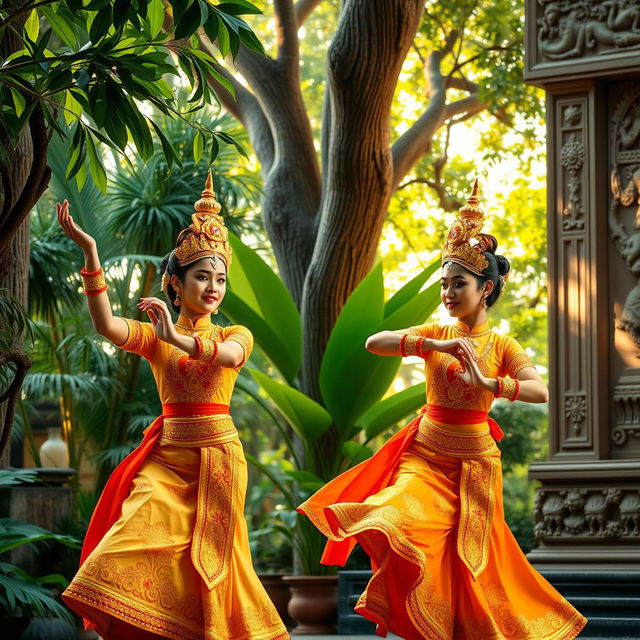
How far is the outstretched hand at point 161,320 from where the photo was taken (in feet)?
13.8

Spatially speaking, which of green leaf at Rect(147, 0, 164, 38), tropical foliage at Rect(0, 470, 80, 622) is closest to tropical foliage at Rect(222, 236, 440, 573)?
tropical foliage at Rect(0, 470, 80, 622)

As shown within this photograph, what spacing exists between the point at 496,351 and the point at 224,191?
17.3ft

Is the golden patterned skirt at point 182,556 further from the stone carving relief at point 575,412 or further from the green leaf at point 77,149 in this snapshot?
the stone carving relief at point 575,412

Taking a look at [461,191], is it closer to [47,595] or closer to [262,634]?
[47,595]

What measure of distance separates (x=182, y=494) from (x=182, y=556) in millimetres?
232

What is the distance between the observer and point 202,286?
4.59 meters

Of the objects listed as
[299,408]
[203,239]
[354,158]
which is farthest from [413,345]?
[354,158]

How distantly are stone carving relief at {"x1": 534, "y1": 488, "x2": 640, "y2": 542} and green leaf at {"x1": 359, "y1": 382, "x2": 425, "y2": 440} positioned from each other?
125cm

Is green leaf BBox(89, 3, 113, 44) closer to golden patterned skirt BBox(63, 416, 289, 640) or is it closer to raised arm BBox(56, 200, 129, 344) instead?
raised arm BBox(56, 200, 129, 344)

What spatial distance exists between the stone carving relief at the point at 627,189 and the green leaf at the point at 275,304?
1.99m

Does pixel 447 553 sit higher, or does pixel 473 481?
pixel 473 481

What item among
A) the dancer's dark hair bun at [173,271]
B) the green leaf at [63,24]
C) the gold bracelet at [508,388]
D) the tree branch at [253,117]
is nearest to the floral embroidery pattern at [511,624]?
the gold bracelet at [508,388]

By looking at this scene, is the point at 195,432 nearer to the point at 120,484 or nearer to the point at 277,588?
the point at 120,484

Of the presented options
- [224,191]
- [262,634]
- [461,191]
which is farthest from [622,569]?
[461,191]
